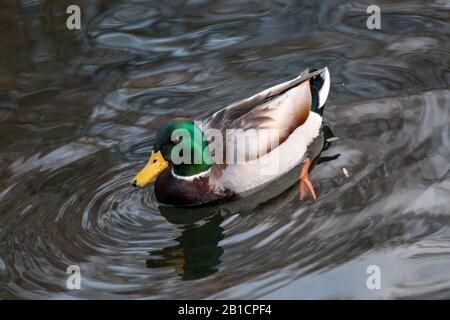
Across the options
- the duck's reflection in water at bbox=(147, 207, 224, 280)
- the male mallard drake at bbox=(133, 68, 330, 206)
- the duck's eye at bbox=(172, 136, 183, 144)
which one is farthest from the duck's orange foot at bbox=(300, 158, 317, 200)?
the duck's eye at bbox=(172, 136, 183, 144)

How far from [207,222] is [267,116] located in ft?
3.25

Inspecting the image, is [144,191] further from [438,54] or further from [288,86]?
[438,54]

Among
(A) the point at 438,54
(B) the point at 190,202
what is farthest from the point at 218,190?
(A) the point at 438,54

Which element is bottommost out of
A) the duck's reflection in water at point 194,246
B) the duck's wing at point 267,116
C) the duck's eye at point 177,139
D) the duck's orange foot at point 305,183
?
the duck's reflection in water at point 194,246

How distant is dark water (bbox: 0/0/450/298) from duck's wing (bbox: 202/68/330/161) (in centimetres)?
38

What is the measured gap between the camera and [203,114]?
8047 millimetres

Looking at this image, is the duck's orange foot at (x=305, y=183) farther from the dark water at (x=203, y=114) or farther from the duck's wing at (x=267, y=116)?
the duck's wing at (x=267, y=116)

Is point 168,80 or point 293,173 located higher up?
point 168,80

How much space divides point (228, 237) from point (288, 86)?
5.10 ft

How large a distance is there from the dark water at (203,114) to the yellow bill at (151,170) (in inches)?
10.7

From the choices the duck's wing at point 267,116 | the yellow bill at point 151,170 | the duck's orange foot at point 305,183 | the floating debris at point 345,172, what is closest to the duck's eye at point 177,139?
the yellow bill at point 151,170

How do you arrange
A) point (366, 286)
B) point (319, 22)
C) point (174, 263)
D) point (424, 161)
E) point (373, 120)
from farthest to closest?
point (319, 22) < point (373, 120) < point (424, 161) < point (174, 263) < point (366, 286)

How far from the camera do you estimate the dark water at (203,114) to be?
6039 millimetres

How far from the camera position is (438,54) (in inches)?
336
